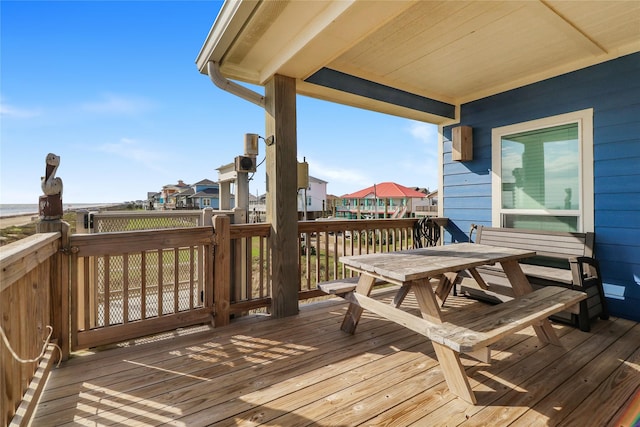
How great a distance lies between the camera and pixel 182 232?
93.1 inches

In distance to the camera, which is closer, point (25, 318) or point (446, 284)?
point (25, 318)

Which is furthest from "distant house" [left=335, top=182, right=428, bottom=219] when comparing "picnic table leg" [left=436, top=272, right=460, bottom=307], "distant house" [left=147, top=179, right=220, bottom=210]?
"picnic table leg" [left=436, top=272, right=460, bottom=307]

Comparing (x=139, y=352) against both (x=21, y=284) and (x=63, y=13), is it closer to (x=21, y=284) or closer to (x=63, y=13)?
(x=21, y=284)

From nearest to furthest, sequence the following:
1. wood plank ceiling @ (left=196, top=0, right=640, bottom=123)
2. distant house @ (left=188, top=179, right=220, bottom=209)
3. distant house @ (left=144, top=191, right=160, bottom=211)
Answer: wood plank ceiling @ (left=196, top=0, right=640, bottom=123), distant house @ (left=144, top=191, right=160, bottom=211), distant house @ (left=188, top=179, right=220, bottom=209)

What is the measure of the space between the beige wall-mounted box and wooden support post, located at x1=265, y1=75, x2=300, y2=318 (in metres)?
2.27

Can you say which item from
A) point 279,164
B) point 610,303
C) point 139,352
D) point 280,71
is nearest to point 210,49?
point 280,71

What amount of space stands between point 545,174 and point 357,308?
2.63 meters

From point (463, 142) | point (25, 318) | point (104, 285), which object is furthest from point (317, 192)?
point (25, 318)

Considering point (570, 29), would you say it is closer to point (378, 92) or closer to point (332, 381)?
point (378, 92)

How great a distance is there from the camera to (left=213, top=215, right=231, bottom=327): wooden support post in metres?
2.51

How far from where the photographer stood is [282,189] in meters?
2.74

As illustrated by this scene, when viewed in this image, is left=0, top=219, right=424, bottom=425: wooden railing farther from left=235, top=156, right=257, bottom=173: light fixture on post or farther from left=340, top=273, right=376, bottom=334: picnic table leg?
left=340, top=273, right=376, bottom=334: picnic table leg

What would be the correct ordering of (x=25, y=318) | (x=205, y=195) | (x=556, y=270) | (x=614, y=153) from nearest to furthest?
(x=25, y=318) → (x=614, y=153) → (x=556, y=270) → (x=205, y=195)

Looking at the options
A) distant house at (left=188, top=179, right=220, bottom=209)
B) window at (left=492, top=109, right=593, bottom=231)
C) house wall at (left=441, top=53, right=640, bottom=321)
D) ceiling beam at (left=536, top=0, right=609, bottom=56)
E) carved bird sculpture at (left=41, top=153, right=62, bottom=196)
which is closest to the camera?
carved bird sculpture at (left=41, top=153, right=62, bottom=196)
